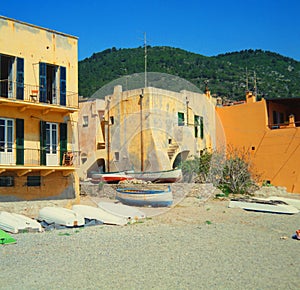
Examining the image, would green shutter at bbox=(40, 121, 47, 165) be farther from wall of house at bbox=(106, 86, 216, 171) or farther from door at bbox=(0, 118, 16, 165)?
wall of house at bbox=(106, 86, 216, 171)

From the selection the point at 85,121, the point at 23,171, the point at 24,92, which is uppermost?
the point at 24,92

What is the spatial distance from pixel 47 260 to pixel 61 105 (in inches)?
446

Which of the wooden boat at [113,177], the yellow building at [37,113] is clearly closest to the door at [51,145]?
the yellow building at [37,113]

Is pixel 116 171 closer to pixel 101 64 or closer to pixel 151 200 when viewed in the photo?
pixel 151 200

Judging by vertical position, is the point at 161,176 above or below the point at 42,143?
below

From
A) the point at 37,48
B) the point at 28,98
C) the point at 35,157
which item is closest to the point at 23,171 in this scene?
the point at 35,157

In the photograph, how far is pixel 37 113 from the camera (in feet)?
68.6

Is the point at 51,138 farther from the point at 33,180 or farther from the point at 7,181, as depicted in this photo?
the point at 7,181

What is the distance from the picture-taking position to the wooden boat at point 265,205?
71.7 feet

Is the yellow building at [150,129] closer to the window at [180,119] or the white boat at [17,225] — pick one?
the window at [180,119]

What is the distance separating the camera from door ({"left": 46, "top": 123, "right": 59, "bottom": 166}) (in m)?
21.3

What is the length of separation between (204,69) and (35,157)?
68.5m

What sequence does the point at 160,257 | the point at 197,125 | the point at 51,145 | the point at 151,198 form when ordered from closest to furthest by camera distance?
the point at 160,257 < the point at 51,145 < the point at 151,198 < the point at 197,125

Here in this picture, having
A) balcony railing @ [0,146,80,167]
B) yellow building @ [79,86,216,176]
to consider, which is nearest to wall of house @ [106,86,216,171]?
yellow building @ [79,86,216,176]
